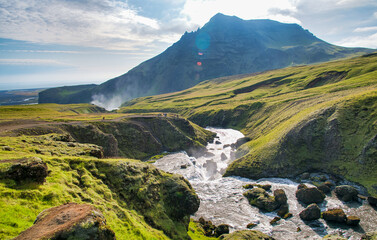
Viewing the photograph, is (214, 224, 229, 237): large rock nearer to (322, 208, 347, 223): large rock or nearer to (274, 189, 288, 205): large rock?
(274, 189, 288, 205): large rock

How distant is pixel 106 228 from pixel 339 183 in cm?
6342

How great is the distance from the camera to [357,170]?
5578 cm

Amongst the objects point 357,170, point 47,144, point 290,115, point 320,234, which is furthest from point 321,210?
point 47,144

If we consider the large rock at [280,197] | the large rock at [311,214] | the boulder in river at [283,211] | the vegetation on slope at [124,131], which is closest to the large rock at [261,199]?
the large rock at [280,197]

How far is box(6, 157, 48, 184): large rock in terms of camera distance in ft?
66.1

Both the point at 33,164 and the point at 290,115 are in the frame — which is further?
the point at 290,115

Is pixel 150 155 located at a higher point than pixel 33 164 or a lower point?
lower

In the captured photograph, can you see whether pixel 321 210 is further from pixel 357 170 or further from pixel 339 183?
pixel 357 170

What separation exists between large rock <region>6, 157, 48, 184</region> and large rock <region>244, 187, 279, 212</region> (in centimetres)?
4551

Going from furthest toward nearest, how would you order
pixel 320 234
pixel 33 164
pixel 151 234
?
pixel 320 234
pixel 151 234
pixel 33 164

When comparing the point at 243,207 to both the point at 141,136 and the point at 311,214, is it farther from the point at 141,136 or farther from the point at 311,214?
the point at 141,136

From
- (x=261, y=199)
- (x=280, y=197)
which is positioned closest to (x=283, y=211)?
(x=280, y=197)

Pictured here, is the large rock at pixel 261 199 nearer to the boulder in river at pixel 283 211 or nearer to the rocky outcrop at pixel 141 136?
the boulder in river at pixel 283 211

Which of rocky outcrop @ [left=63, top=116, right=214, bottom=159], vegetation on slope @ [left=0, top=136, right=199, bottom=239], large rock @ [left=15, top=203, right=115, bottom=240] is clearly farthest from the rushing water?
large rock @ [left=15, top=203, right=115, bottom=240]
